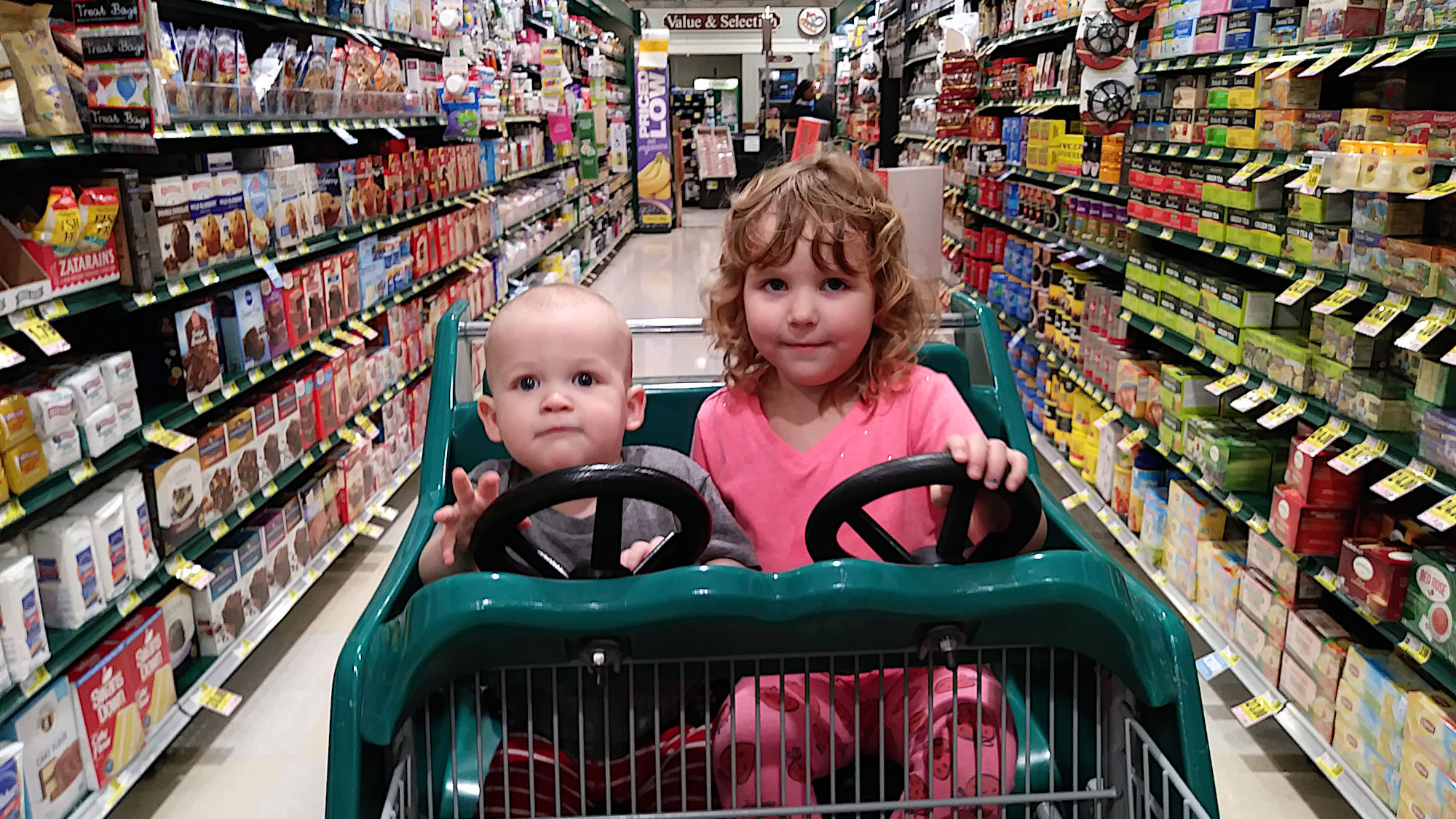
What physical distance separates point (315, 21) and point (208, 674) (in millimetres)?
2295

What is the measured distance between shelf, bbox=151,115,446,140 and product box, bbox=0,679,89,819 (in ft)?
4.25

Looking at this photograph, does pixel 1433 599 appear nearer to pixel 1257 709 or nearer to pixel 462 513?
pixel 1257 709

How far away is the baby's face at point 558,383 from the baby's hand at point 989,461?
55 centimetres

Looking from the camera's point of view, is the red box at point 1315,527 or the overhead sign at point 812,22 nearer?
the red box at point 1315,527

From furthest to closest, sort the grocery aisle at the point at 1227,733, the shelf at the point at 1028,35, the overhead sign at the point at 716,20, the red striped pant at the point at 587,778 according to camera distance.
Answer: the overhead sign at the point at 716,20
the shelf at the point at 1028,35
the grocery aisle at the point at 1227,733
the red striped pant at the point at 587,778

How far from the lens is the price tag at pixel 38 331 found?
7.45 feet

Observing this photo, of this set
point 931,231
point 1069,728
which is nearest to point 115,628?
point 1069,728

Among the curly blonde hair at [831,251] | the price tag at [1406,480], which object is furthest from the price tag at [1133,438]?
the curly blonde hair at [831,251]

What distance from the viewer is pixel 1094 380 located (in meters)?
4.57

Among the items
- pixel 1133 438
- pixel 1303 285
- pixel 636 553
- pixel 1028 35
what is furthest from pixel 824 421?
pixel 1028 35

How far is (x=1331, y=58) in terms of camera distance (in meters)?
2.69

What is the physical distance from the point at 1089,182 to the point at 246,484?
3.40 meters

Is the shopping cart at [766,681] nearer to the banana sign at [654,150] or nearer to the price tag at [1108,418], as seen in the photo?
the price tag at [1108,418]

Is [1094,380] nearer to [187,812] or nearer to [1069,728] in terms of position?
[1069,728]
